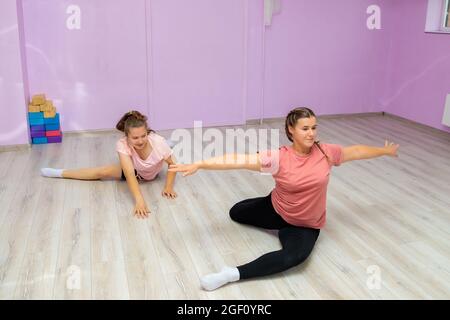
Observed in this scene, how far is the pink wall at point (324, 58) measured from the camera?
14.5ft

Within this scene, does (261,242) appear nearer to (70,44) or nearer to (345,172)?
(345,172)

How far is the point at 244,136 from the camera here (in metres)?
4.10

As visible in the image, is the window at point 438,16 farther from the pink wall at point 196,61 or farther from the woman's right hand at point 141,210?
the woman's right hand at point 141,210

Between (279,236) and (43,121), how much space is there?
2474 mm

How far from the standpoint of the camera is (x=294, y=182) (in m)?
1.96

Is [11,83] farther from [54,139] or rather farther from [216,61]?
[216,61]

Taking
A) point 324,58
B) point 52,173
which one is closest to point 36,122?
point 52,173

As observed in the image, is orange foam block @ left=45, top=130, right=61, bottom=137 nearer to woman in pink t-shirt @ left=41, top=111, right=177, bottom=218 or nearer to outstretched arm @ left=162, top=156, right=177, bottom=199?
woman in pink t-shirt @ left=41, top=111, right=177, bottom=218

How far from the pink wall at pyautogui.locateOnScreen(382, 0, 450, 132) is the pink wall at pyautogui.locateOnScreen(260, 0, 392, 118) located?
0.13 m

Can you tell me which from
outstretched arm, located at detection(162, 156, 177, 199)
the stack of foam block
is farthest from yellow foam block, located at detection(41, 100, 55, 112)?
outstretched arm, located at detection(162, 156, 177, 199)
